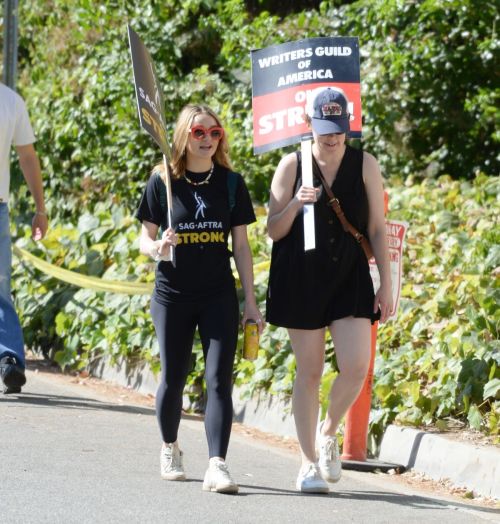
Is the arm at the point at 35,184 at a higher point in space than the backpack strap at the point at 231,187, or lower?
higher

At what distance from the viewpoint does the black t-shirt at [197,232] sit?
6.00 m

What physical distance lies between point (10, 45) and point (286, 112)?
6.34 metres

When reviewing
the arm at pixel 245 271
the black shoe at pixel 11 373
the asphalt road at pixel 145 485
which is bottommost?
the asphalt road at pixel 145 485

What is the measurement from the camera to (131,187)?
14.3 metres

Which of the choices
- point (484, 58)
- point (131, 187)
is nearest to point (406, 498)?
point (484, 58)

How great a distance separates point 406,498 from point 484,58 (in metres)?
7.40

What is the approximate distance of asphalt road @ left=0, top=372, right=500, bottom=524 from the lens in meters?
5.46

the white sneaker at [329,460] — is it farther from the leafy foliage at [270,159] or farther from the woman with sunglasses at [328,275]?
the leafy foliage at [270,159]

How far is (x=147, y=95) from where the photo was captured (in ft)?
20.5

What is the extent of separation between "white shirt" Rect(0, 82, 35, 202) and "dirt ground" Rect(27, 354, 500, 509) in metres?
1.84

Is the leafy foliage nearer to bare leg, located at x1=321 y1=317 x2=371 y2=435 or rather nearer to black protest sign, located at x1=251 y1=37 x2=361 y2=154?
bare leg, located at x1=321 y1=317 x2=371 y2=435

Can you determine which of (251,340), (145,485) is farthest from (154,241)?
(145,485)

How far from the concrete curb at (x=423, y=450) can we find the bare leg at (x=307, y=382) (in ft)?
3.09

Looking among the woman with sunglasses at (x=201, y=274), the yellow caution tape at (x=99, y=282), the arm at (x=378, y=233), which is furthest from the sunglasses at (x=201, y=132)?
the yellow caution tape at (x=99, y=282)
